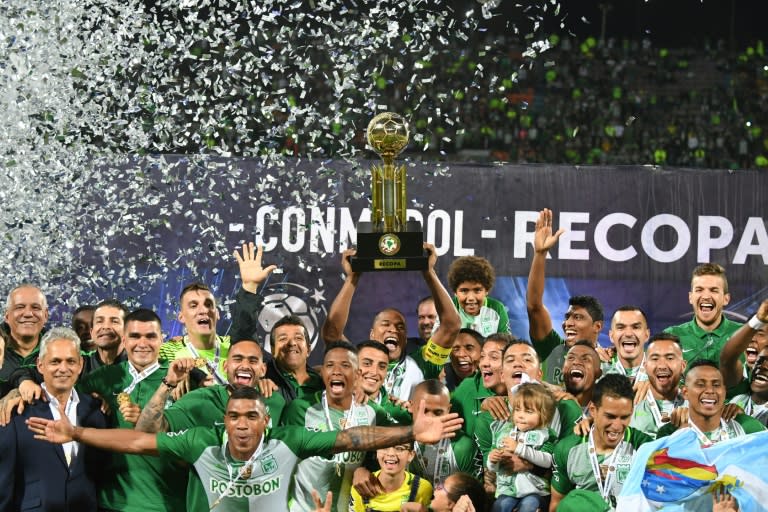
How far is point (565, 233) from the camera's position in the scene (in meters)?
9.49

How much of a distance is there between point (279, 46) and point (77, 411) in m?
5.55

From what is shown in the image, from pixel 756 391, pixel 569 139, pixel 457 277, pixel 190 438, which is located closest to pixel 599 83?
pixel 569 139

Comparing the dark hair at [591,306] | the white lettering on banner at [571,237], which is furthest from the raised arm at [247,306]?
the white lettering on banner at [571,237]

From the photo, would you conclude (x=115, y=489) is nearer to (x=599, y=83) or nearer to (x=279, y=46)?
(x=279, y=46)

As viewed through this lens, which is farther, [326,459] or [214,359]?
[214,359]

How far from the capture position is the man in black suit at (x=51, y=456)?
601 centimetres

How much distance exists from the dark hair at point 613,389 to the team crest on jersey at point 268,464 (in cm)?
158

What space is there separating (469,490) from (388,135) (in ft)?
6.15

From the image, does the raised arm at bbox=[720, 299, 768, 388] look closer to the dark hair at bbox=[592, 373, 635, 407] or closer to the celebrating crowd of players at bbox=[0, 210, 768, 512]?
the celebrating crowd of players at bbox=[0, 210, 768, 512]

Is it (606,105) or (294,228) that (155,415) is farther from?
(606,105)

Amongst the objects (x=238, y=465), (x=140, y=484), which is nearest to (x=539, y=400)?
(x=238, y=465)

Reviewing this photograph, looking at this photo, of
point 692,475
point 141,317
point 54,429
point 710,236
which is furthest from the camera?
point 710,236

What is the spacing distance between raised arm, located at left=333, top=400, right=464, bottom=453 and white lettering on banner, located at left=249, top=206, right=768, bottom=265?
351 centimetres

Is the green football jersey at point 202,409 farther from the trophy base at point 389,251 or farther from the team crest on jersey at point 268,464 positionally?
the trophy base at point 389,251
